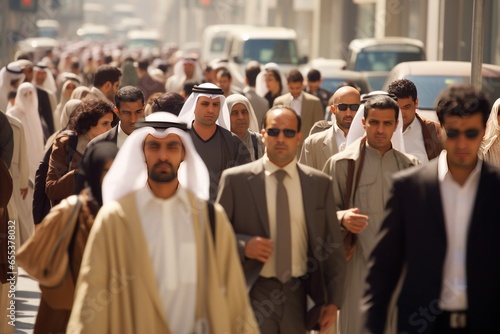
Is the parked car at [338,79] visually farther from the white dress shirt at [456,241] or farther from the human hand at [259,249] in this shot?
the white dress shirt at [456,241]

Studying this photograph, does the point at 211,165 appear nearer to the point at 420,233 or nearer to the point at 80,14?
the point at 420,233

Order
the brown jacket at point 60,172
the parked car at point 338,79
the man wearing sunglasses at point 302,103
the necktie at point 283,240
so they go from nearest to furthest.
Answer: the necktie at point 283,240, the brown jacket at point 60,172, the man wearing sunglasses at point 302,103, the parked car at point 338,79

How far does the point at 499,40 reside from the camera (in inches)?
1195

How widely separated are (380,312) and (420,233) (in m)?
0.34

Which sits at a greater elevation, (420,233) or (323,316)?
(420,233)

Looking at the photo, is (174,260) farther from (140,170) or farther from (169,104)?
(169,104)

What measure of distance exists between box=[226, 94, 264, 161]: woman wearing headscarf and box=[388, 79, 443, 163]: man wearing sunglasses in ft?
3.68

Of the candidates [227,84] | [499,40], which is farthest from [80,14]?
[227,84]

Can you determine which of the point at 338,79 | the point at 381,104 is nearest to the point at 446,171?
the point at 381,104

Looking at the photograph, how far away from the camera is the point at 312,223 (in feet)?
23.4

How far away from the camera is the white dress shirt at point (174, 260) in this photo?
6.05 m

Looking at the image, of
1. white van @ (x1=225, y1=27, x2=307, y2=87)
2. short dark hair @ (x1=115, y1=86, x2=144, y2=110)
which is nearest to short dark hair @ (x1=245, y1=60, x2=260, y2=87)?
short dark hair @ (x1=115, y1=86, x2=144, y2=110)

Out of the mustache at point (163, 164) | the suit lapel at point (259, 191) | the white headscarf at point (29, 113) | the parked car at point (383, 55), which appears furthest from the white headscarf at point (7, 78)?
the parked car at point (383, 55)

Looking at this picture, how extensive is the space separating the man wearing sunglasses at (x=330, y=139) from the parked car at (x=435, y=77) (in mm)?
6147
